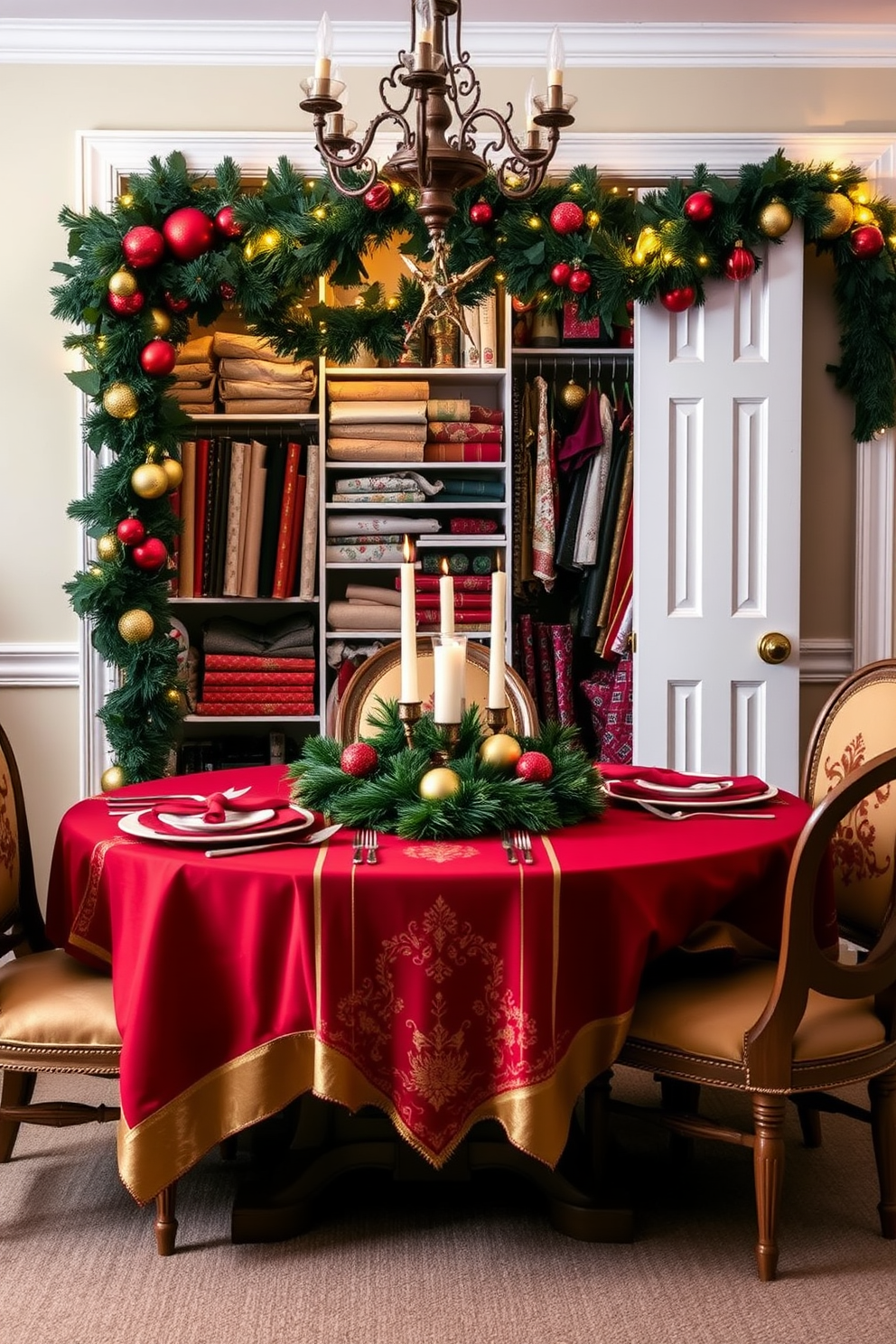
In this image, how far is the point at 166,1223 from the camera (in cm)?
213

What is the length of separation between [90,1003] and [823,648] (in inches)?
100

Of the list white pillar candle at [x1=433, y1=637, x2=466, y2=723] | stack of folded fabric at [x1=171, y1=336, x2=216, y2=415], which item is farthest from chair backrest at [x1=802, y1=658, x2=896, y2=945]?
stack of folded fabric at [x1=171, y1=336, x2=216, y2=415]

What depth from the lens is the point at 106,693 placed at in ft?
12.1

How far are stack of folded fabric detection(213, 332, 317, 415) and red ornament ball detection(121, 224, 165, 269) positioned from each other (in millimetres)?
742

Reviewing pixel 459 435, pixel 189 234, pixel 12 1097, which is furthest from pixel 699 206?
pixel 12 1097

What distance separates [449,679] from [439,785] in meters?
0.18

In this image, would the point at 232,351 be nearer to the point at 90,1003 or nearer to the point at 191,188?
the point at 191,188

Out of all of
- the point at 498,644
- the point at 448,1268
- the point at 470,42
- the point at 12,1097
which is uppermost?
the point at 470,42

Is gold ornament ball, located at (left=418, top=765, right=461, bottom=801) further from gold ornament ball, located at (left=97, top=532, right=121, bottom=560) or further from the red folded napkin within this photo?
gold ornament ball, located at (left=97, top=532, right=121, bottom=560)

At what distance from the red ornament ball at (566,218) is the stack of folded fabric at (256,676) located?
1.59 meters

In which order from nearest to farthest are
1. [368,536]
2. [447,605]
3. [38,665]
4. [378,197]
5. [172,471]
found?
[447,605] < [378,197] < [172,471] < [38,665] < [368,536]

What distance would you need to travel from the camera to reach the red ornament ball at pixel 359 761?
2.24 metres

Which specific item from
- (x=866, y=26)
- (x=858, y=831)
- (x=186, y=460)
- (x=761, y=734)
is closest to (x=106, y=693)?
(x=186, y=460)

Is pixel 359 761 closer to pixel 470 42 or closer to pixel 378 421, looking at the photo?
pixel 378 421
